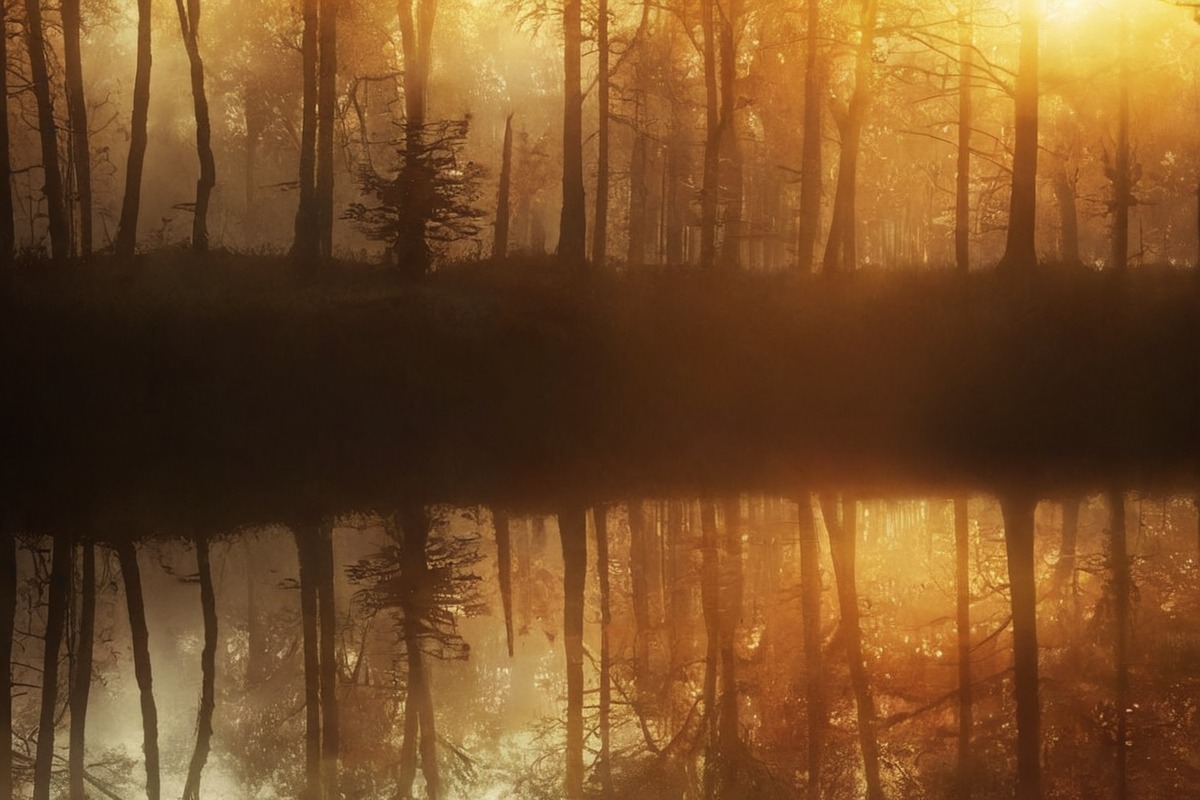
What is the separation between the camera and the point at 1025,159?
20.1 metres

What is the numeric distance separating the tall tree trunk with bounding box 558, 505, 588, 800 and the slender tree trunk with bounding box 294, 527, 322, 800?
1.18 m

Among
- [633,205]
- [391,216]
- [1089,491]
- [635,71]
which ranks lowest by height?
[1089,491]

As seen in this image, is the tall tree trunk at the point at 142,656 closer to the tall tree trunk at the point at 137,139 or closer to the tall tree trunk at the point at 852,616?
the tall tree trunk at the point at 852,616

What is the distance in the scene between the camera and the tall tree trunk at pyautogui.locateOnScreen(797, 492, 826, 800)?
5.69 meters

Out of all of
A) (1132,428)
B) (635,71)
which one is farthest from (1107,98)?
Answer: (1132,428)

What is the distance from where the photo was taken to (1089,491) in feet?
43.3

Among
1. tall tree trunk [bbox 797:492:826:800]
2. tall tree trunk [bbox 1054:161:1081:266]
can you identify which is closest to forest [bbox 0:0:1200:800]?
tall tree trunk [bbox 797:492:826:800]

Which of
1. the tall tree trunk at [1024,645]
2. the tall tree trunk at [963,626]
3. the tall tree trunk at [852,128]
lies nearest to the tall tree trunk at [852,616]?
the tall tree trunk at [963,626]

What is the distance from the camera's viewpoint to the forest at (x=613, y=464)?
6469mm

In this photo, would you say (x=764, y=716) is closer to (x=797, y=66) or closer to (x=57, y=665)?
(x=57, y=665)

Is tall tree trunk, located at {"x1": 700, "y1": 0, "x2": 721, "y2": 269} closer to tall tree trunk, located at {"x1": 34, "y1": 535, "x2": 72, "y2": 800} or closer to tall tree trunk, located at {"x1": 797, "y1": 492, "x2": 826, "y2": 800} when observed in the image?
tall tree trunk, located at {"x1": 797, "y1": 492, "x2": 826, "y2": 800}

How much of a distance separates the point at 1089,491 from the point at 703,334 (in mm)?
8353

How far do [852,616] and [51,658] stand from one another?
516cm

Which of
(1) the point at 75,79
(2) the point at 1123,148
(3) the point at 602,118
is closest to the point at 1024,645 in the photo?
(3) the point at 602,118
